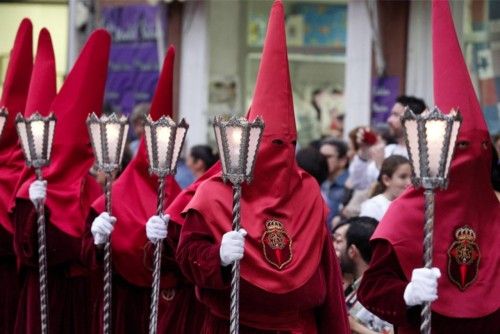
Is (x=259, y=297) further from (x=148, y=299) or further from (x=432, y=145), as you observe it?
(x=148, y=299)

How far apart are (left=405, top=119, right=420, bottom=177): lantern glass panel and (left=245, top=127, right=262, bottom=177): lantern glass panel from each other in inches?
35.2

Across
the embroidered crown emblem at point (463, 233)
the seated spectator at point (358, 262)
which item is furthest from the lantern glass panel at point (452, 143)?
the seated spectator at point (358, 262)

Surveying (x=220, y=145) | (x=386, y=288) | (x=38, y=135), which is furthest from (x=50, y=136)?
(x=386, y=288)

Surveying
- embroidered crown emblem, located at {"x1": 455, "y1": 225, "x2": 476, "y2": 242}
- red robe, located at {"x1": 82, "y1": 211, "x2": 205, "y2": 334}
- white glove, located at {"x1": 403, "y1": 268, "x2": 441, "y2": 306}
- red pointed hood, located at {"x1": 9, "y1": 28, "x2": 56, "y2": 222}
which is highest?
red pointed hood, located at {"x1": 9, "y1": 28, "x2": 56, "y2": 222}

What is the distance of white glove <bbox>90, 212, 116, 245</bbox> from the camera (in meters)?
7.97

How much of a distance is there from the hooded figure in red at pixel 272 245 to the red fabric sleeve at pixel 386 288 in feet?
1.43

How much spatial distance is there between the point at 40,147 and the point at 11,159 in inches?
53.2

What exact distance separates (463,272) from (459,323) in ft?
0.74

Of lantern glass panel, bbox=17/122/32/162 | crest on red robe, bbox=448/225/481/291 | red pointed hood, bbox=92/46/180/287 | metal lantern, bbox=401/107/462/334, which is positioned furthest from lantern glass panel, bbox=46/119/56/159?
metal lantern, bbox=401/107/462/334

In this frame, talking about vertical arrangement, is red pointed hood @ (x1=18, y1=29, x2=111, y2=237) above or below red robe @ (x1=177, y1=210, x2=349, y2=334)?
above

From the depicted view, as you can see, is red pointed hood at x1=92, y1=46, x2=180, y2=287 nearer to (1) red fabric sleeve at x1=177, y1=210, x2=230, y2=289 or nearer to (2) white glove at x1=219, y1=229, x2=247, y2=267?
(1) red fabric sleeve at x1=177, y1=210, x2=230, y2=289

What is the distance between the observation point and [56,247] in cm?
898

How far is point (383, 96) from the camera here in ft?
51.5

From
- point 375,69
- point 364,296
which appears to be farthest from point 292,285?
point 375,69
